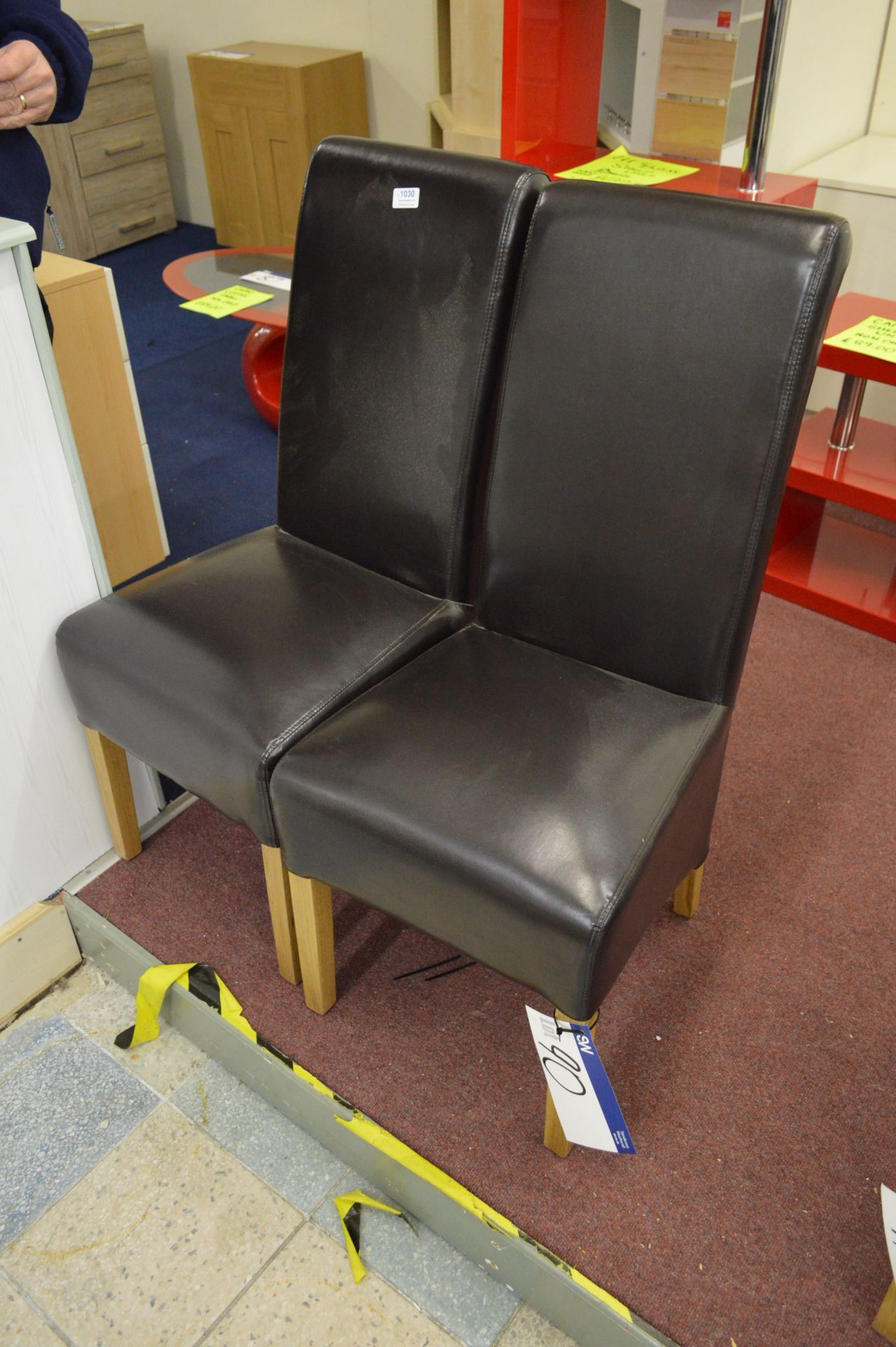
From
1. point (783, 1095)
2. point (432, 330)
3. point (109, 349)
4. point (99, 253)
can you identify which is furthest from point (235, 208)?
point (783, 1095)

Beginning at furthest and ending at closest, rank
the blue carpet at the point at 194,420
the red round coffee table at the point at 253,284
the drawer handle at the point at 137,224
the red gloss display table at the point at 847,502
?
1. the drawer handle at the point at 137,224
2. the red round coffee table at the point at 253,284
3. the blue carpet at the point at 194,420
4. the red gloss display table at the point at 847,502

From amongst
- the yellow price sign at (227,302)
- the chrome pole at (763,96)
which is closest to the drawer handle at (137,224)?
the yellow price sign at (227,302)

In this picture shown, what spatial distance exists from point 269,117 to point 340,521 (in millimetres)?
2995

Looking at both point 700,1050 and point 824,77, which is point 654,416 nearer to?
point 700,1050

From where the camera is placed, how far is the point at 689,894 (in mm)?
1426

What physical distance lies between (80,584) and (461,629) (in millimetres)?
503

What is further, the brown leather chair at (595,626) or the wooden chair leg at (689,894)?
the wooden chair leg at (689,894)

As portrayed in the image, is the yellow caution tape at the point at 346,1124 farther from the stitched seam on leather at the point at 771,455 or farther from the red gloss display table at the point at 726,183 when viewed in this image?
the red gloss display table at the point at 726,183

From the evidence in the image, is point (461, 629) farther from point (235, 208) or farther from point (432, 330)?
point (235, 208)

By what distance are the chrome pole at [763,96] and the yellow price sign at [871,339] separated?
1.01ft

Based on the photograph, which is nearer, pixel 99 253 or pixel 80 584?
pixel 80 584

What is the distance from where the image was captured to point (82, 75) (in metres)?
1.48

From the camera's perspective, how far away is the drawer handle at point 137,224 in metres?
4.39

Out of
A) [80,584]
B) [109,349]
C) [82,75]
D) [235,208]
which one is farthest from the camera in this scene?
[235,208]
